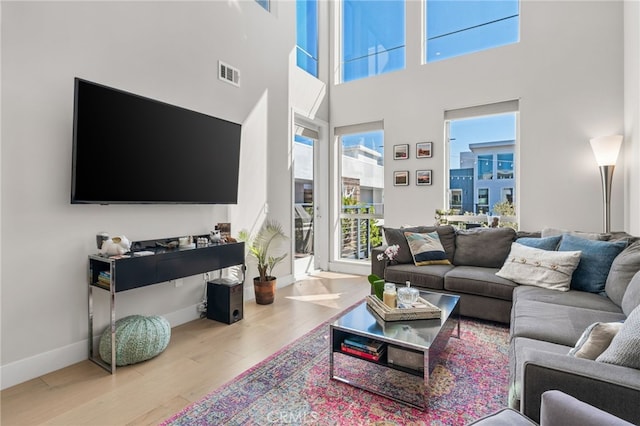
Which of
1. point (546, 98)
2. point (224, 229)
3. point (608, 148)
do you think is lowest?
point (224, 229)

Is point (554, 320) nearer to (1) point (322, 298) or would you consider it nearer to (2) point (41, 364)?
(1) point (322, 298)

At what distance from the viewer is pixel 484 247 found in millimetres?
3463

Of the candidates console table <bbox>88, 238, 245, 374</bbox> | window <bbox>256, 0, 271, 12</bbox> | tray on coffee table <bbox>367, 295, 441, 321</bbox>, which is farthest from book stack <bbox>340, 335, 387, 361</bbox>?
window <bbox>256, 0, 271, 12</bbox>

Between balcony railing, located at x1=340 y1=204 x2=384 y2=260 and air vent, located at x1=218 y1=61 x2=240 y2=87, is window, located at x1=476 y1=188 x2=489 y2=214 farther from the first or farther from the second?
air vent, located at x1=218 y1=61 x2=240 y2=87

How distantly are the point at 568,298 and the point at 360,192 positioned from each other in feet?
10.6

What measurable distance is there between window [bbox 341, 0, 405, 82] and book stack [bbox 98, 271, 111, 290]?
4402mm

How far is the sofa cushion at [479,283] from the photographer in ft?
9.31

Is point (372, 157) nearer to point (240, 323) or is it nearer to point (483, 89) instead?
point (483, 89)

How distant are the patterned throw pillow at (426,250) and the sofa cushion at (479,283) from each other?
0.93 feet

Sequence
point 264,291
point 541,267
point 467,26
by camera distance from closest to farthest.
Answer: point 541,267 → point 264,291 → point 467,26

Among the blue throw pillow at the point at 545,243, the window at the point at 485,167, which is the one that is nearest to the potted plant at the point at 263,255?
the blue throw pillow at the point at 545,243

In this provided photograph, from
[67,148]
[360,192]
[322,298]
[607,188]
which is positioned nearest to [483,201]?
[607,188]

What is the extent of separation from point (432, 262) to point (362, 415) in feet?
6.91

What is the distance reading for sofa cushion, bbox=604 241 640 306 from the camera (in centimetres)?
221
